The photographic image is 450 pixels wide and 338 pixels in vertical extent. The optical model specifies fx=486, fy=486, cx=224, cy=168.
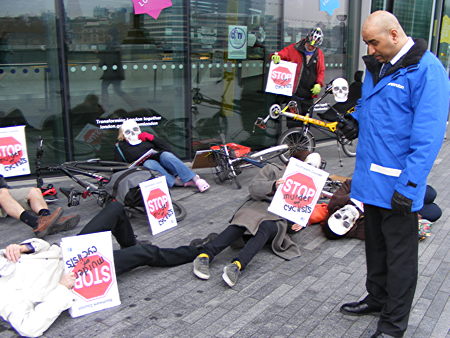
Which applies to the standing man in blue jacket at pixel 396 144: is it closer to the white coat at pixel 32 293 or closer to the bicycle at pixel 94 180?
the white coat at pixel 32 293

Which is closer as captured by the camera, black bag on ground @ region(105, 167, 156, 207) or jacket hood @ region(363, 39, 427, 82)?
jacket hood @ region(363, 39, 427, 82)

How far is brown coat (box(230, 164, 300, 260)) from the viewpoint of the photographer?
178 inches

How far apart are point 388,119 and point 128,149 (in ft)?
12.9

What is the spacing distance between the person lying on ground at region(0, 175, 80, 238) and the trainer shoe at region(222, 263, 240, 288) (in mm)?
2059

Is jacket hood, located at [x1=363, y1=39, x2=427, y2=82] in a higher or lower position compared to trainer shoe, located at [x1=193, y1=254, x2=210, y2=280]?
higher

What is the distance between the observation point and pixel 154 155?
6.51 meters

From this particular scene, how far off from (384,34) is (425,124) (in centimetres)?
59

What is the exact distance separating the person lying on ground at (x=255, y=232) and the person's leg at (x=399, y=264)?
1348mm

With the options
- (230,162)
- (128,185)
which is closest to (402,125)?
(128,185)

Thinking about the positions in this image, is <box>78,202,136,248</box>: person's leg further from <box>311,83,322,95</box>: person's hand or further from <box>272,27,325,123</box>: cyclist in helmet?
<box>311,83,322,95</box>: person's hand


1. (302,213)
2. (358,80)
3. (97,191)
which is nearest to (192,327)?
(302,213)

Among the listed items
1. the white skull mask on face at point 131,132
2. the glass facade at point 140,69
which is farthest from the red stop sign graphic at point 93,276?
the glass facade at point 140,69

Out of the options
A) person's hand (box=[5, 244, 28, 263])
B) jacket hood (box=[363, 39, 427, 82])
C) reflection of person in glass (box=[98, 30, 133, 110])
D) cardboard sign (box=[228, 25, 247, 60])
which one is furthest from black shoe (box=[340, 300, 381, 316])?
cardboard sign (box=[228, 25, 247, 60])

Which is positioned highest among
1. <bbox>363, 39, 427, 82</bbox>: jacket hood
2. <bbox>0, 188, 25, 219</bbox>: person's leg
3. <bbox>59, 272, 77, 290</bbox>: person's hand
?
<bbox>363, 39, 427, 82</bbox>: jacket hood
